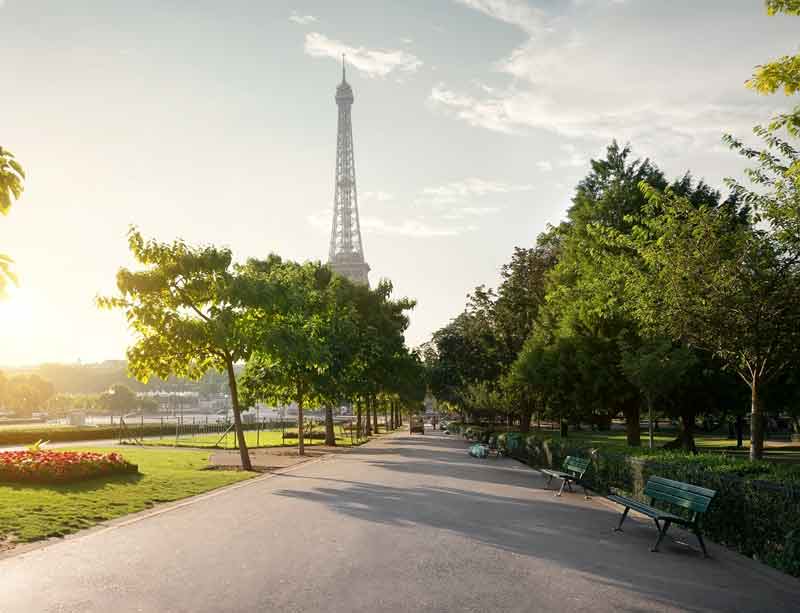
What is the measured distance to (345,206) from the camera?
147 metres

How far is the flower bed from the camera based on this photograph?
16.2 metres

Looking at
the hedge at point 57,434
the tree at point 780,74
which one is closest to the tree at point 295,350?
the hedge at point 57,434

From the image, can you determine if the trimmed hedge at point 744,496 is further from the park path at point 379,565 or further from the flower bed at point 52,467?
the flower bed at point 52,467

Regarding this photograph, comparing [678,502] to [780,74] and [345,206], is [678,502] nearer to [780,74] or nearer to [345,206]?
[780,74]

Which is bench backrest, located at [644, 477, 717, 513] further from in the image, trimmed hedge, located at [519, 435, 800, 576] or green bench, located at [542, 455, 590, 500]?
green bench, located at [542, 455, 590, 500]

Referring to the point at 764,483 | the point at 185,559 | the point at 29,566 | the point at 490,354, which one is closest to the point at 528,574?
the point at 764,483

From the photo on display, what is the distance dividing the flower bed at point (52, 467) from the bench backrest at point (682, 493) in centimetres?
1303

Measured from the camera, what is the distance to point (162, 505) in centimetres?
1402

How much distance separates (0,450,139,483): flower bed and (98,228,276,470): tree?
375cm

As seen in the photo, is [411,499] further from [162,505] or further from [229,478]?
[229,478]

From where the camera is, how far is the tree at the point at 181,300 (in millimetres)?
21156

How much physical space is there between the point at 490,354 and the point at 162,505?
34.0 metres

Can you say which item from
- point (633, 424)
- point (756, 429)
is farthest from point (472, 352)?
point (756, 429)

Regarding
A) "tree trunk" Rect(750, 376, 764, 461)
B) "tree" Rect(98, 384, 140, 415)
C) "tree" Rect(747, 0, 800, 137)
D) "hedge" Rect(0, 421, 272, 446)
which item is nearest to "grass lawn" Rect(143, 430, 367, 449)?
"hedge" Rect(0, 421, 272, 446)
